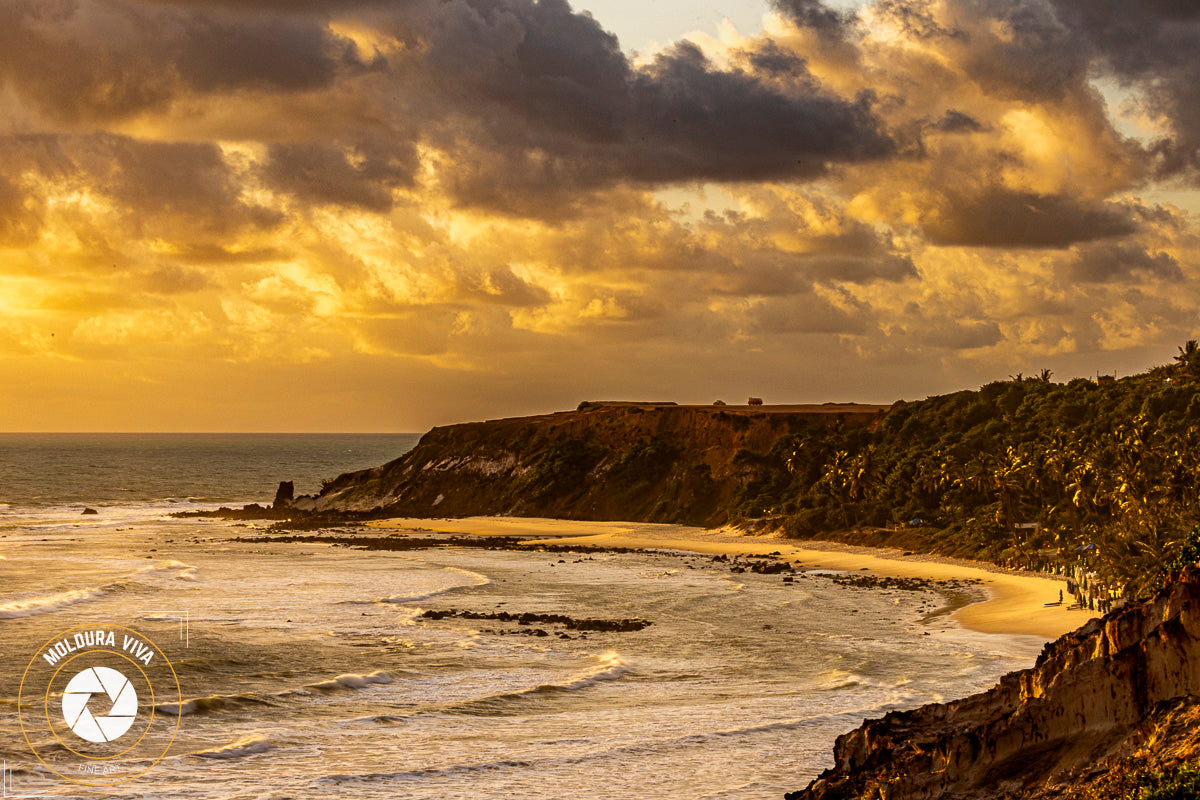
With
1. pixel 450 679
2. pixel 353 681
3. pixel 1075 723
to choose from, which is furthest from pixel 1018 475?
pixel 1075 723

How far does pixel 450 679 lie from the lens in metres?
31.0

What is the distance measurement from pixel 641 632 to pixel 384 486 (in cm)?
8277

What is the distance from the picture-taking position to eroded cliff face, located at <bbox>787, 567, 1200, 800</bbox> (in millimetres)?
12703

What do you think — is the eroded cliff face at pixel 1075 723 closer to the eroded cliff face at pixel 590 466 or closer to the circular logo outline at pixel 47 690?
the circular logo outline at pixel 47 690

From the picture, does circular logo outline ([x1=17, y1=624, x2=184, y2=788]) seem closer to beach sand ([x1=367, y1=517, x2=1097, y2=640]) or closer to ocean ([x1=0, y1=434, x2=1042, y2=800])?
ocean ([x1=0, y1=434, x2=1042, y2=800])

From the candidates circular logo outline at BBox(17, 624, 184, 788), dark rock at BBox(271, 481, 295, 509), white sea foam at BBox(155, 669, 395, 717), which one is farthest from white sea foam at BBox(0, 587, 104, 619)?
dark rock at BBox(271, 481, 295, 509)

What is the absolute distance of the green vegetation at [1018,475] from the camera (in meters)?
48.3

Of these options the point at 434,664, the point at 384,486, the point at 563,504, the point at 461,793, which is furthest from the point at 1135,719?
the point at 384,486

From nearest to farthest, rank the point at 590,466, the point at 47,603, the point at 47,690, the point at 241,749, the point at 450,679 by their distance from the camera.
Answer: the point at 241,749 → the point at 47,690 → the point at 450,679 → the point at 47,603 → the point at 590,466

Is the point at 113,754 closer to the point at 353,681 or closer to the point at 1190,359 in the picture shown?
the point at 353,681

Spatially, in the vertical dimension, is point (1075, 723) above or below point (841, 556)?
above

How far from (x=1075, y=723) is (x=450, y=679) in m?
20.4

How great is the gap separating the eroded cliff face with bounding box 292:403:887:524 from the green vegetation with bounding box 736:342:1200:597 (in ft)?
23.1

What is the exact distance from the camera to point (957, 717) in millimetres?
15656
